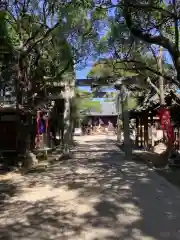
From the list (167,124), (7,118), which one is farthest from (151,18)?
(7,118)

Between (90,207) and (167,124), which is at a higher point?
(167,124)

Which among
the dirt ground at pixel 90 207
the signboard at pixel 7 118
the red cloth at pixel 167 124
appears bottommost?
the dirt ground at pixel 90 207

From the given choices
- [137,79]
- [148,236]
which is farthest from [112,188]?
[137,79]

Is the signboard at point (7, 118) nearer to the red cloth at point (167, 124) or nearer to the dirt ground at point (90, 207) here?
Result: the dirt ground at point (90, 207)

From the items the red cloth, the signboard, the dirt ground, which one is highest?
the signboard

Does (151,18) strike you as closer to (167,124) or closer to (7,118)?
(167,124)

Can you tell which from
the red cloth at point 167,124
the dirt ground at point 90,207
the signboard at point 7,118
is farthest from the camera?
the signboard at point 7,118

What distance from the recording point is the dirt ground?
668cm

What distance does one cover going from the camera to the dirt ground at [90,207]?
6.68 metres

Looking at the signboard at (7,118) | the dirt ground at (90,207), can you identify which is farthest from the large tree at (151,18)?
the signboard at (7,118)

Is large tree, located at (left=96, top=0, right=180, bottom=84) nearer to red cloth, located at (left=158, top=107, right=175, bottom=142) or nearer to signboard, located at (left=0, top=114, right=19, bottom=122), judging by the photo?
red cloth, located at (left=158, top=107, right=175, bottom=142)

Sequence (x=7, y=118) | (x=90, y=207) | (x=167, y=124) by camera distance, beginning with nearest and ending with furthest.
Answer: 1. (x=90, y=207)
2. (x=167, y=124)
3. (x=7, y=118)

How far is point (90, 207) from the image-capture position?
8617 millimetres

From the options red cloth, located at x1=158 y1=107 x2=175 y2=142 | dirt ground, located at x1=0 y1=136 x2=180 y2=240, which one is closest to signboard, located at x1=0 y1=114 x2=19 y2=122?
dirt ground, located at x1=0 y1=136 x2=180 y2=240
